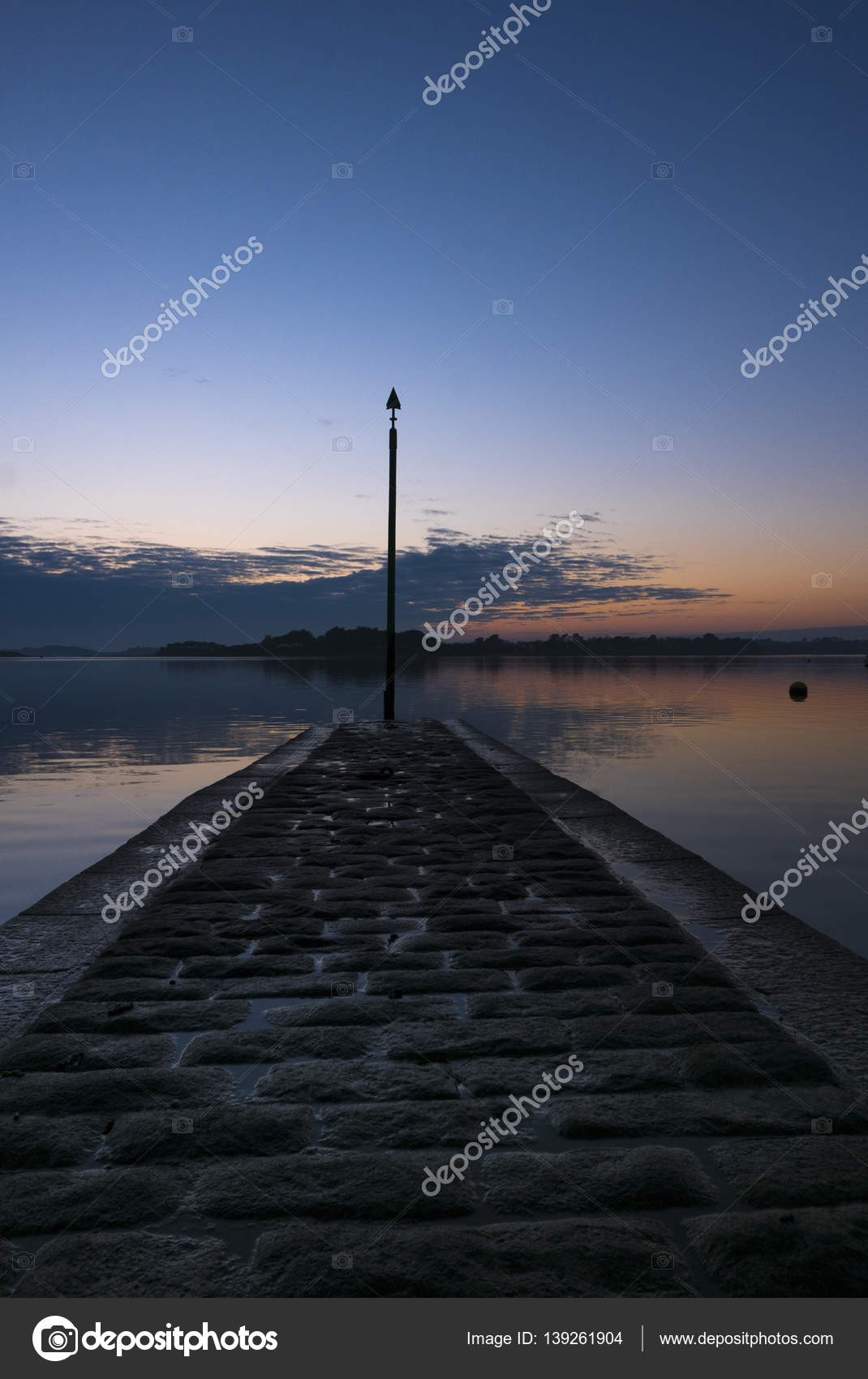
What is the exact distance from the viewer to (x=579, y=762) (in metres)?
14.4

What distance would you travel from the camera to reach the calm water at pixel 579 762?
799 cm

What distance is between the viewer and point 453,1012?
370 cm

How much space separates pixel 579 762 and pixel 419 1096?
11690 millimetres
